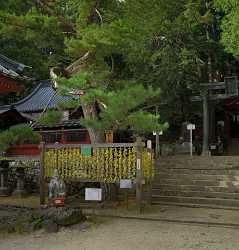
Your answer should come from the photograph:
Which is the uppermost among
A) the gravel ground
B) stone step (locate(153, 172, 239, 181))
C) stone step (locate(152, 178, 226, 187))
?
stone step (locate(153, 172, 239, 181))

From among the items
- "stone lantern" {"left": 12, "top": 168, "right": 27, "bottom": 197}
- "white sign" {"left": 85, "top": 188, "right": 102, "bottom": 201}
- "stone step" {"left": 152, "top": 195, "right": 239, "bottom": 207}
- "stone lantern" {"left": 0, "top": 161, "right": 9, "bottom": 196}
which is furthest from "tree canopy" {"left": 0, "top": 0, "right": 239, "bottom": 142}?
"stone lantern" {"left": 0, "top": 161, "right": 9, "bottom": 196}

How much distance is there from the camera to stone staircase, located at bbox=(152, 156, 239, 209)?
17.1 metres

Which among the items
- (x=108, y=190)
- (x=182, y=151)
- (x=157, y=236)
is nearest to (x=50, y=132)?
(x=182, y=151)

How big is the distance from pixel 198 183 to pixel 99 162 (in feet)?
16.3

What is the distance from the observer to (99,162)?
1577cm

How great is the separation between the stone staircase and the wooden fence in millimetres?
2107

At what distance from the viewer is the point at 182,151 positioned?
101ft

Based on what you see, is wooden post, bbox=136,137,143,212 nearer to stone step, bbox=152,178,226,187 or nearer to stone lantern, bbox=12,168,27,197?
stone step, bbox=152,178,226,187

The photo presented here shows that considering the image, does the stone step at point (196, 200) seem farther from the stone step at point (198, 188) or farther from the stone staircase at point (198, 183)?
the stone step at point (198, 188)

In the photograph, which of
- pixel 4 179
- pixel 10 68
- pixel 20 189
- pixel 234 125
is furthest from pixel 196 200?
pixel 234 125

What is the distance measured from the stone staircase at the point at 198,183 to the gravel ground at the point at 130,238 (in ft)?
14.5

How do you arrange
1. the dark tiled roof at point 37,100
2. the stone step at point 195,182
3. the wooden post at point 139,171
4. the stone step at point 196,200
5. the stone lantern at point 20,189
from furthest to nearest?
the dark tiled roof at point 37,100 → the stone lantern at point 20,189 → the stone step at point 195,182 → the stone step at point 196,200 → the wooden post at point 139,171

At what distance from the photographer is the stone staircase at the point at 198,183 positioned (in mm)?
17059

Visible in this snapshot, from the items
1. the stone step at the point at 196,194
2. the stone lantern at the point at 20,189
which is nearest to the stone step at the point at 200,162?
the stone step at the point at 196,194
